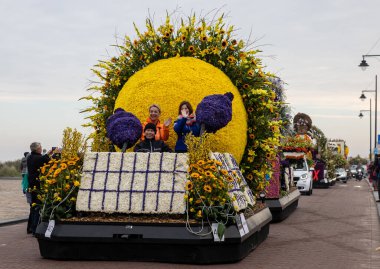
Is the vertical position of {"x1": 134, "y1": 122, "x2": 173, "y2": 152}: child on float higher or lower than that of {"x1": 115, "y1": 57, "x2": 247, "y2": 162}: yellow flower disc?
lower

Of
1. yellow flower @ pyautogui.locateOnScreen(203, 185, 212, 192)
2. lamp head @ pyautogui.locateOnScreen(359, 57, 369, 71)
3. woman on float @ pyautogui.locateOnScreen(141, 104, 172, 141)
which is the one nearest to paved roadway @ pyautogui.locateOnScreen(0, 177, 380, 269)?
yellow flower @ pyautogui.locateOnScreen(203, 185, 212, 192)

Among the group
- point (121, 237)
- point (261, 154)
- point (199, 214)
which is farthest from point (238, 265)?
point (261, 154)

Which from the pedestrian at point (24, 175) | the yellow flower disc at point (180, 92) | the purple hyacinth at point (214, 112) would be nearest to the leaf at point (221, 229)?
the purple hyacinth at point (214, 112)

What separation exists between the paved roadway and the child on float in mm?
1890

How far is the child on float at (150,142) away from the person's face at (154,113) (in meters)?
0.29

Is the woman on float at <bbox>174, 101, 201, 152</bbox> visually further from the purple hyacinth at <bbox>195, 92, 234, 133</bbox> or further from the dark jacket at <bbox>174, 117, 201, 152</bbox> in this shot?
the purple hyacinth at <bbox>195, 92, 234, 133</bbox>

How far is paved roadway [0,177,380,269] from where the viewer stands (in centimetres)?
891

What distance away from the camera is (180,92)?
35.8ft

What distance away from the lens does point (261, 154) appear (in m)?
11.6

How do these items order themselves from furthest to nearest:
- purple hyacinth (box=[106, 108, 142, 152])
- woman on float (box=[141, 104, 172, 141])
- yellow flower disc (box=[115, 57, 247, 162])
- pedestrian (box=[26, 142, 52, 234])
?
pedestrian (box=[26, 142, 52, 234]) < yellow flower disc (box=[115, 57, 247, 162]) < woman on float (box=[141, 104, 172, 141]) < purple hyacinth (box=[106, 108, 142, 152])

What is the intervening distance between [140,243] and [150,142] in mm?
1871

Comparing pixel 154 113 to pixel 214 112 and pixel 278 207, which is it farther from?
pixel 278 207

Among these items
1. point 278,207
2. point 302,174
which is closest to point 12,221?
point 278,207

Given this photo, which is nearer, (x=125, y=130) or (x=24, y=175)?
(x=125, y=130)
